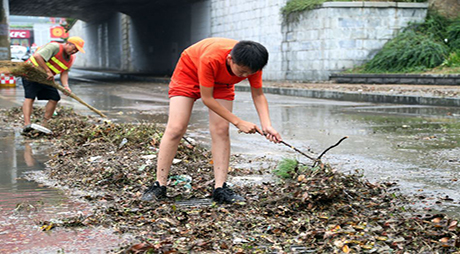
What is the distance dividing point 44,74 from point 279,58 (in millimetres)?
14105

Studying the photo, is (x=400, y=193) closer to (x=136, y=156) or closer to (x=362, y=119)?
(x=136, y=156)

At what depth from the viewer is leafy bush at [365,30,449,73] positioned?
17.2 m

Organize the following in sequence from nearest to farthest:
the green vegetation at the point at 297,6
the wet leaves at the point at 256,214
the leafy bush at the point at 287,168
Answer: the wet leaves at the point at 256,214 < the leafy bush at the point at 287,168 < the green vegetation at the point at 297,6

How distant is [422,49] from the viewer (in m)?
17.3

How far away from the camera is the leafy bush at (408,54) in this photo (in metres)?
17.2

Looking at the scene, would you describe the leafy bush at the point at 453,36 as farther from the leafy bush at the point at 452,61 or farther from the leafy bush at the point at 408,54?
the leafy bush at the point at 452,61

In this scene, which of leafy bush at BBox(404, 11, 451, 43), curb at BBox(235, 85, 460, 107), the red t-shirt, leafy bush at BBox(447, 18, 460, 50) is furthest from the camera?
leafy bush at BBox(404, 11, 451, 43)

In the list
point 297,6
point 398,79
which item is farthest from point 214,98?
point 297,6

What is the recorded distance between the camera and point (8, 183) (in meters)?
4.73

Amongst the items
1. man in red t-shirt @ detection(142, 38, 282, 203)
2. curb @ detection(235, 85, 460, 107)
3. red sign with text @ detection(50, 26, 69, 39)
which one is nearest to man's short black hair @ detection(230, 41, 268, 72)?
man in red t-shirt @ detection(142, 38, 282, 203)

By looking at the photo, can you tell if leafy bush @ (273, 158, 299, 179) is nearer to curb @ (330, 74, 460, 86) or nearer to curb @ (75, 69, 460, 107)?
curb @ (75, 69, 460, 107)

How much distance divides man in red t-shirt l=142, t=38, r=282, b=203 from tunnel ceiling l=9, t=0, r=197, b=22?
2501 centimetres

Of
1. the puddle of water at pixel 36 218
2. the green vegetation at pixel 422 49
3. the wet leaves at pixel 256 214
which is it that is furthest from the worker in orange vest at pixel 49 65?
the green vegetation at pixel 422 49

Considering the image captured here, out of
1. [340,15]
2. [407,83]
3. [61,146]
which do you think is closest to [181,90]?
[61,146]
